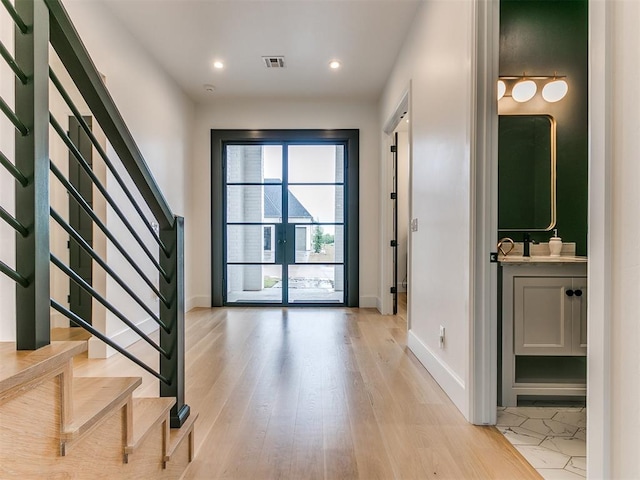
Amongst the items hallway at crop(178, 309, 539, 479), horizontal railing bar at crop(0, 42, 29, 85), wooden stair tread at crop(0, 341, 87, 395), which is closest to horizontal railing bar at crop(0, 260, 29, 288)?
wooden stair tread at crop(0, 341, 87, 395)

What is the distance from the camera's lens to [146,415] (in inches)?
50.9

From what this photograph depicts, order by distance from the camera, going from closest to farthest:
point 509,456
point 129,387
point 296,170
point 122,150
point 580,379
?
point 129,387 < point 122,150 < point 509,456 < point 580,379 < point 296,170

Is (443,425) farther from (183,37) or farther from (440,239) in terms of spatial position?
(183,37)

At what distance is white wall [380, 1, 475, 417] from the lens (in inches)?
80.2

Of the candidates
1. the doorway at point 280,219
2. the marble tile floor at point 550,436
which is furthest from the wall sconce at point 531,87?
the doorway at point 280,219

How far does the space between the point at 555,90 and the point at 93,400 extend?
3.23 meters

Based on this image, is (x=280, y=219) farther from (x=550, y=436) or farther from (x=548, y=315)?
(x=550, y=436)

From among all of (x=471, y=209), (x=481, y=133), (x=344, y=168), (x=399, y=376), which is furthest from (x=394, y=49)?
(x=399, y=376)

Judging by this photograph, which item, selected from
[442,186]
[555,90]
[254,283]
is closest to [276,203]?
[254,283]

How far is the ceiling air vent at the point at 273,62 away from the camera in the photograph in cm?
394

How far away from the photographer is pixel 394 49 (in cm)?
374

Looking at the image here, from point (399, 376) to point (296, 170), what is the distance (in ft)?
11.1

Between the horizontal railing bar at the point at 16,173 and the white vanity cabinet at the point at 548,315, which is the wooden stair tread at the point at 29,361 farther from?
the white vanity cabinet at the point at 548,315

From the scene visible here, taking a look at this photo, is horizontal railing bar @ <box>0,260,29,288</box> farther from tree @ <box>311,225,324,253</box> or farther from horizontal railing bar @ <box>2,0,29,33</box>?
tree @ <box>311,225,324,253</box>
